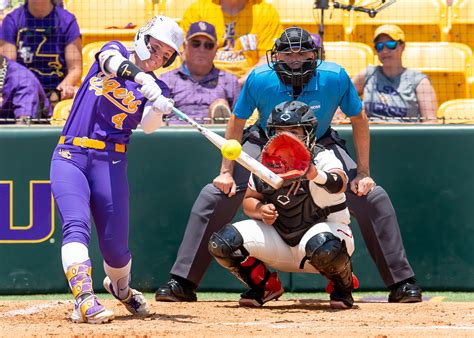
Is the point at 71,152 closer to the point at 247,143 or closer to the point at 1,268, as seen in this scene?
the point at 247,143

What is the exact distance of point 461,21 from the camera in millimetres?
9781

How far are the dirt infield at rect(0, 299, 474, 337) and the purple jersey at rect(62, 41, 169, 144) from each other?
1.07 metres

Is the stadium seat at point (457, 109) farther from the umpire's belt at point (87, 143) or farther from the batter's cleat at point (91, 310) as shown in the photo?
the batter's cleat at point (91, 310)

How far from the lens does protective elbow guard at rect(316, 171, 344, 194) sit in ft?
19.7

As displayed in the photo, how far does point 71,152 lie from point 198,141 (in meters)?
2.11

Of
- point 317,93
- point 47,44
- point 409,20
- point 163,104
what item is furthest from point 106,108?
point 409,20

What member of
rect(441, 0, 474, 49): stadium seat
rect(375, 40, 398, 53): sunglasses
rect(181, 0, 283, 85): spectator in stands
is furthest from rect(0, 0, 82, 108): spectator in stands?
rect(441, 0, 474, 49): stadium seat

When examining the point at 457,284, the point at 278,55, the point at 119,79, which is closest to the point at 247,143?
the point at 278,55

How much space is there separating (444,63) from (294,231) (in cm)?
328

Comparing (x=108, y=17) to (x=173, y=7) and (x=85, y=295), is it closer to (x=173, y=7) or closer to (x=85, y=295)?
(x=173, y=7)

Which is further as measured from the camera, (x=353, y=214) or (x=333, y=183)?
(x=353, y=214)

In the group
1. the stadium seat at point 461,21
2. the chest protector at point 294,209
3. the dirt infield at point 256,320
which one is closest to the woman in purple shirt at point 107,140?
the dirt infield at point 256,320

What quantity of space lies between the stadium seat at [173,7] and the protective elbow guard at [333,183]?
390 cm

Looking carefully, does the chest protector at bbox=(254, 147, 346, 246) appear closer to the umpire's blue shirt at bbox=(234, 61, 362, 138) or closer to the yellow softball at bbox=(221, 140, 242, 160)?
the umpire's blue shirt at bbox=(234, 61, 362, 138)
